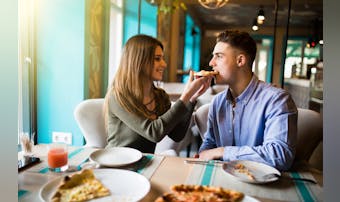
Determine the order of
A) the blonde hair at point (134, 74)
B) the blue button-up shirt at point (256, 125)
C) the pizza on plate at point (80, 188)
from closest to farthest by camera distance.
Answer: the pizza on plate at point (80, 188) → the blue button-up shirt at point (256, 125) → the blonde hair at point (134, 74)

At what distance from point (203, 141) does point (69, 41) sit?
439mm

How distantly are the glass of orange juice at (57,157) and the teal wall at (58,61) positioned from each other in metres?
0.02

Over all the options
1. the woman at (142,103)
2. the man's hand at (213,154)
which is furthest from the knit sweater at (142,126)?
the man's hand at (213,154)

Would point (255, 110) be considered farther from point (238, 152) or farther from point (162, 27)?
point (162, 27)

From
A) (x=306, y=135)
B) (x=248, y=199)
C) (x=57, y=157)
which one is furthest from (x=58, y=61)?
(x=306, y=135)

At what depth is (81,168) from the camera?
1.56 feet

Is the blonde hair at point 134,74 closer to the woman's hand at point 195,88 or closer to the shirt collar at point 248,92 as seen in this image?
the woman's hand at point 195,88

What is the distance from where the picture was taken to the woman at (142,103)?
637 millimetres

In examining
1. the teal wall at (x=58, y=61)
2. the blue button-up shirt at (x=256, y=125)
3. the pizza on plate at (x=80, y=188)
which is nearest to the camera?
the pizza on plate at (x=80, y=188)

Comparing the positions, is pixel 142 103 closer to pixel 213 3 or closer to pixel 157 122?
pixel 157 122

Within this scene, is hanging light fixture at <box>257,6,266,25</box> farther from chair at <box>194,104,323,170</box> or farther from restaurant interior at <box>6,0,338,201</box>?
chair at <box>194,104,323,170</box>
